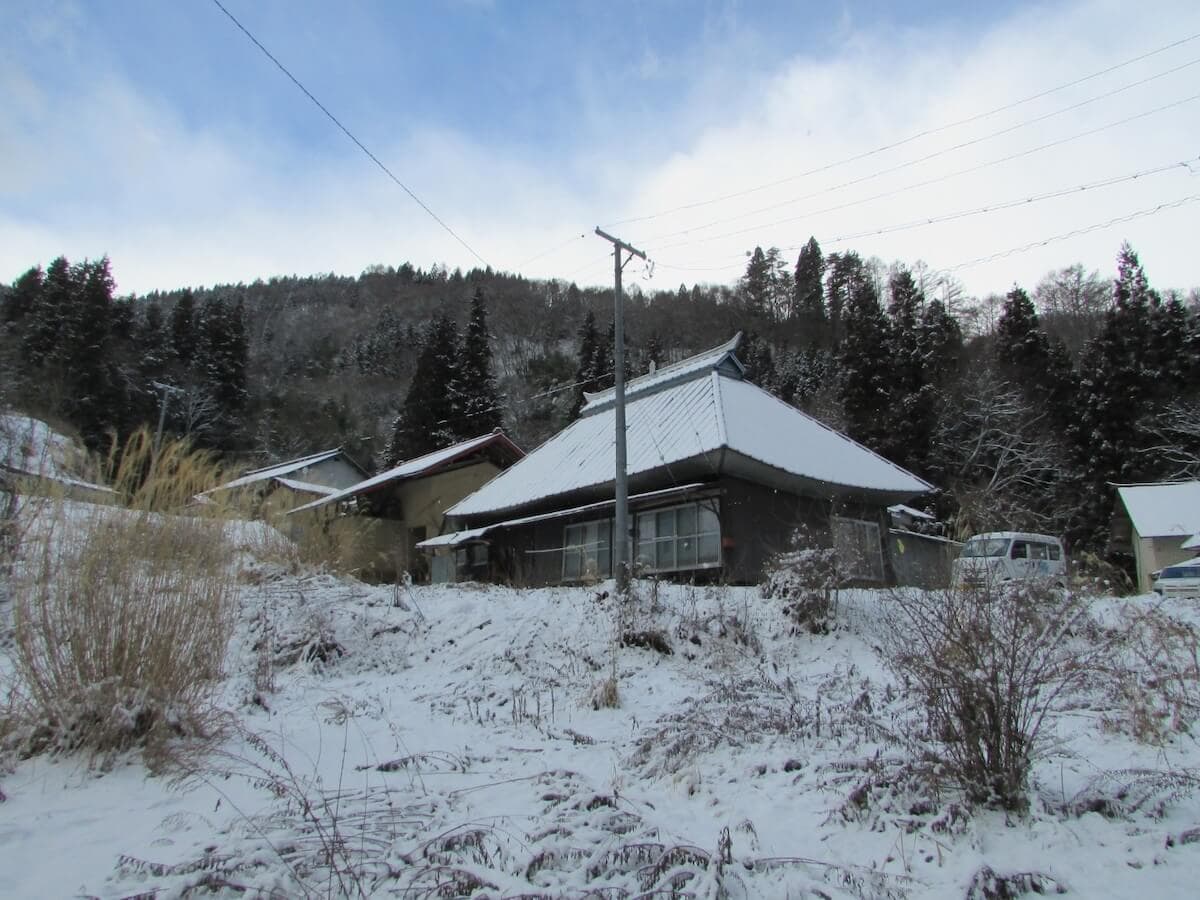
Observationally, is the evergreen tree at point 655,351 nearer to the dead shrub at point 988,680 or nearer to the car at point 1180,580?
the car at point 1180,580

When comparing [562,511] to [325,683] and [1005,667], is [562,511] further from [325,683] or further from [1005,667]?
[1005,667]

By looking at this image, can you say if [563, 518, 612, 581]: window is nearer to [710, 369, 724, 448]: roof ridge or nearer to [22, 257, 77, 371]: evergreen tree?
[710, 369, 724, 448]: roof ridge

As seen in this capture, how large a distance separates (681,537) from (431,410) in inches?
1011

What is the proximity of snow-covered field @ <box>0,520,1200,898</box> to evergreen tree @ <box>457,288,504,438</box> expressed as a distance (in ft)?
105

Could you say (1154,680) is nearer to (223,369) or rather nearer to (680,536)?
(680,536)

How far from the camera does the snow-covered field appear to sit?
2701mm

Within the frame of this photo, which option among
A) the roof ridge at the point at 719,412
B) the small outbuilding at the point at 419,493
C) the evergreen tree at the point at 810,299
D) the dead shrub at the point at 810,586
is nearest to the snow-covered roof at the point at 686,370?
the roof ridge at the point at 719,412

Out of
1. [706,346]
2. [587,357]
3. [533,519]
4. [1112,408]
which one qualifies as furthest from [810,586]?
[706,346]

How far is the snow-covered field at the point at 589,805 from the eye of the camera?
2.70 metres

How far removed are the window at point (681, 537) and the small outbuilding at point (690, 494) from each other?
0.03 metres

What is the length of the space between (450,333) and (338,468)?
11.6 metres

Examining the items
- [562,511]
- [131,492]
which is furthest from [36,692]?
[562,511]

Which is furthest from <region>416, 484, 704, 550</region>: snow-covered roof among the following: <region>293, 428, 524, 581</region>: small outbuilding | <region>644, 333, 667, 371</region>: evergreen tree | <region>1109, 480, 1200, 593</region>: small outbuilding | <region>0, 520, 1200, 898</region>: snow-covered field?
<region>644, 333, 667, 371</region>: evergreen tree

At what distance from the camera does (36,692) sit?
13.0 ft
